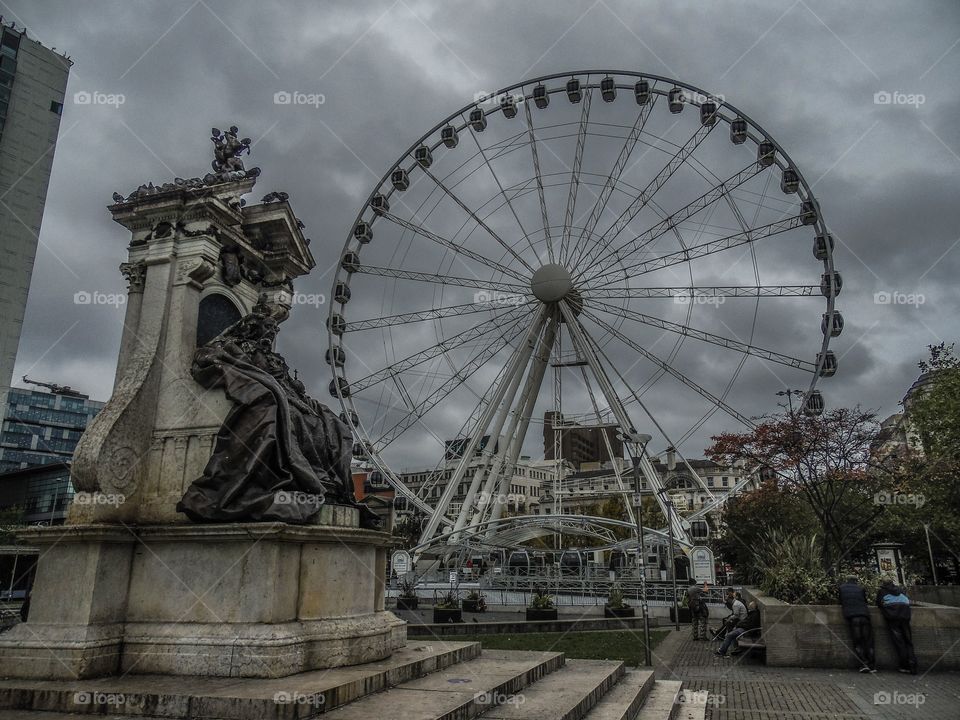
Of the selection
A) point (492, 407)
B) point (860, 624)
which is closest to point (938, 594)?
point (860, 624)

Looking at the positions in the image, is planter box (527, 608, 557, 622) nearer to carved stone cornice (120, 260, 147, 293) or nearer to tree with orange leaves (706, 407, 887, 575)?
tree with orange leaves (706, 407, 887, 575)

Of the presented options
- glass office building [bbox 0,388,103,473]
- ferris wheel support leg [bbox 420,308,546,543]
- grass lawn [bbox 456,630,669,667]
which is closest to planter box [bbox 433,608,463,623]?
grass lawn [bbox 456,630,669,667]

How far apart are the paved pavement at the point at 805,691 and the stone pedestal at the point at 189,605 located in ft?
14.7

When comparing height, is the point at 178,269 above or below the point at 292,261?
below

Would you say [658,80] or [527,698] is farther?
[658,80]

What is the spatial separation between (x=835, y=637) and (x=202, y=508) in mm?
10366

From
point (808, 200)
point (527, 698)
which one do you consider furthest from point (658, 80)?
point (527, 698)

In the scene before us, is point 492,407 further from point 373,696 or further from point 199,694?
point 199,694

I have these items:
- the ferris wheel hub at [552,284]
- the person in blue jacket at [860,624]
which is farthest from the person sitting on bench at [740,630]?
the ferris wheel hub at [552,284]

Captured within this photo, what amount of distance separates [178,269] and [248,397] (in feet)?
6.39

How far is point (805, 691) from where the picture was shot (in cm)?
935

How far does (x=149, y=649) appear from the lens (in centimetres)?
579

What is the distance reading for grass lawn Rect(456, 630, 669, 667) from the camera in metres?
12.6

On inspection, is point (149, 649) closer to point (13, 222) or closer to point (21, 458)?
point (13, 222)
